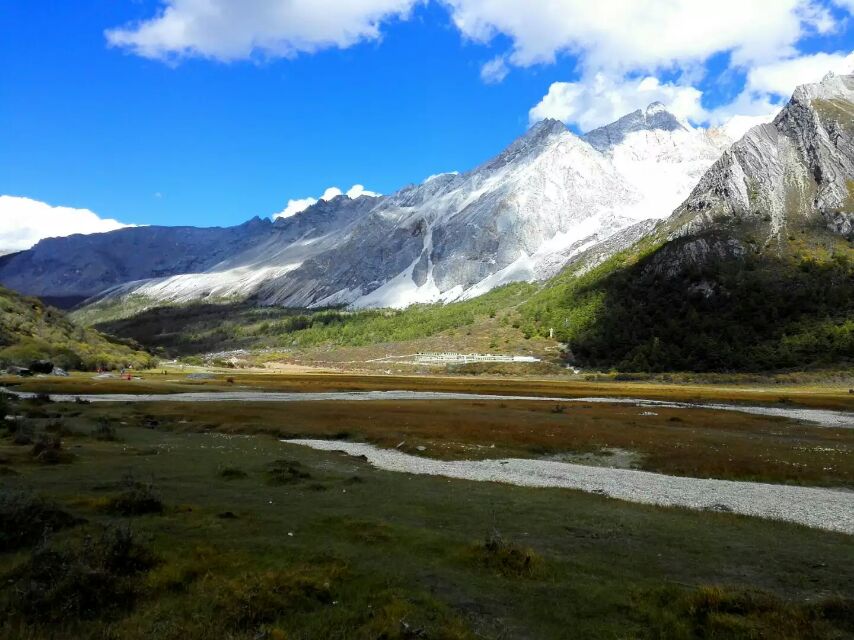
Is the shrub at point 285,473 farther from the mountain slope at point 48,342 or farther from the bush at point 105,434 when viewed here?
the mountain slope at point 48,342

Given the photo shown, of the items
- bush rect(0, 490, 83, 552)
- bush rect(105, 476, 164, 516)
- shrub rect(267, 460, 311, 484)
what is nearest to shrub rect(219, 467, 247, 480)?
shrub rect(267, 460, 311, 484)

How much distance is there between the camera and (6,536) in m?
13.6

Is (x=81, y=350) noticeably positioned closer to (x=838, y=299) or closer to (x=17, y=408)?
(x=17, y=408)

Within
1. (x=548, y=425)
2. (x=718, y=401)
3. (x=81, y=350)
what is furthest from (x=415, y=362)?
(x=548, y=425)

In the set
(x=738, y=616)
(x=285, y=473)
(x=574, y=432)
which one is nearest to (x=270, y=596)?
(x=738, y=616)

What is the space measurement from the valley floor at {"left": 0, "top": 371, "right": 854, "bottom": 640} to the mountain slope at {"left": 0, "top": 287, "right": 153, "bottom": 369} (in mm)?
111956

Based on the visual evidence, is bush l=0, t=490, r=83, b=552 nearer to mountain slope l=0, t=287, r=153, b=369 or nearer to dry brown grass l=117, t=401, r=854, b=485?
dry brown grass l=117, t=401, r=854, b=485

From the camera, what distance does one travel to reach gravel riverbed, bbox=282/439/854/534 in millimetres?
25562

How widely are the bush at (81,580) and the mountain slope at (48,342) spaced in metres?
138

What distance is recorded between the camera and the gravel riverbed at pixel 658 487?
25.6 metres

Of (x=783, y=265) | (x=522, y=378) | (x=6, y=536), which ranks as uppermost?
(x=783, y=265)

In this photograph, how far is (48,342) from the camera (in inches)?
5728

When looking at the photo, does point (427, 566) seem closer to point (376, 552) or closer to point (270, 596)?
point (376, 552)

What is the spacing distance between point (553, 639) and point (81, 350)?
170566 mm
